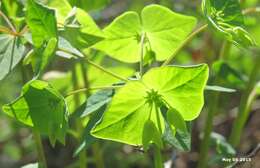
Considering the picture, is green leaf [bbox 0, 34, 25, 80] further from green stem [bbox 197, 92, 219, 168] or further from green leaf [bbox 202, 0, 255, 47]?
green stem [bbox 197, 92, 219, 168]

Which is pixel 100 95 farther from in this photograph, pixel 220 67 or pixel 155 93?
pixel 220 67

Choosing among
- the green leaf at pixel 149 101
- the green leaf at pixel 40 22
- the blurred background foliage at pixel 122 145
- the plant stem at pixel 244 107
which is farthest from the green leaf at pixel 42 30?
the plant stem at pixel 244 107

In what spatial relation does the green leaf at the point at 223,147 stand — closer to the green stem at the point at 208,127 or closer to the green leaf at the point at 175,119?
the green stem at the point at 208,127

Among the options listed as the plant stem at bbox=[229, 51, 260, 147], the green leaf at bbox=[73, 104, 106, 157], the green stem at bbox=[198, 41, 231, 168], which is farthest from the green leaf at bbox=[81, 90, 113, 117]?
the plant stem at bbox=[229, 51, 260, 147]

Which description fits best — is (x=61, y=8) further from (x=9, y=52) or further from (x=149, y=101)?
(x=149, y=101)

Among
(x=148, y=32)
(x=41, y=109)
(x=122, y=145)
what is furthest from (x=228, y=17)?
(x=122, y=145)
